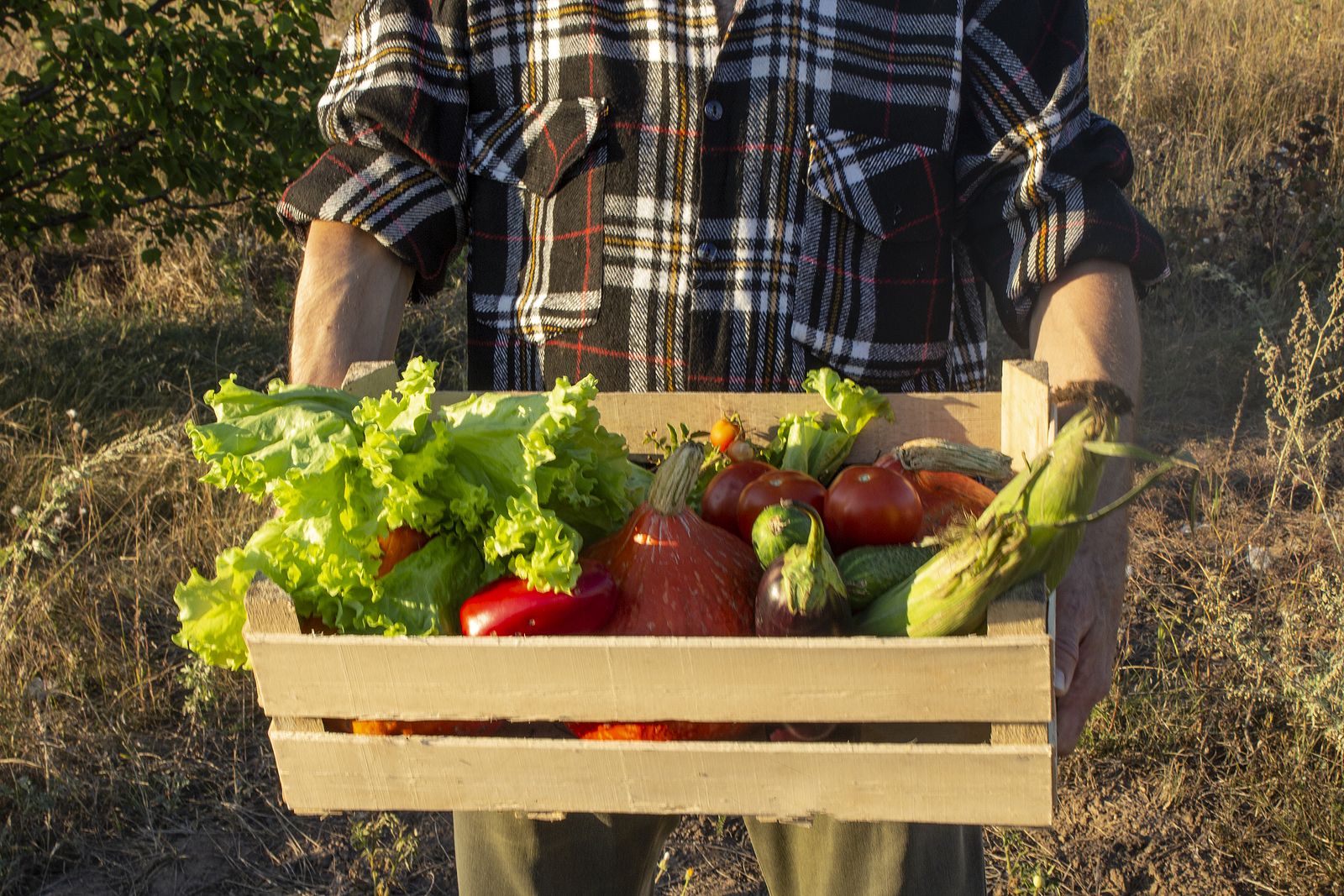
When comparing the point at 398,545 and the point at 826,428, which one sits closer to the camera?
the point at 398,545

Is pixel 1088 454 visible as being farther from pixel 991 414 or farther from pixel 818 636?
pixel 991 414

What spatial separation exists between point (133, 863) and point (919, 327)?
2528mm

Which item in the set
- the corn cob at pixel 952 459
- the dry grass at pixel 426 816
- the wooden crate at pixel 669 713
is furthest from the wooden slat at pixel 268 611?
the dry grass at pixel 426 816

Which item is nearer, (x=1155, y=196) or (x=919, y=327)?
(x=919, y=327)

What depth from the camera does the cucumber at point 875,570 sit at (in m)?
1.42

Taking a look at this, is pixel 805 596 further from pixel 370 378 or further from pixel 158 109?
pixel 158 109

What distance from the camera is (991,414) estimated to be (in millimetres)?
1866

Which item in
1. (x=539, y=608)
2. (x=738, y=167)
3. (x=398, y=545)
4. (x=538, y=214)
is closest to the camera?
(x=539, y=608)

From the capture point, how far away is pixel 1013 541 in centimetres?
124

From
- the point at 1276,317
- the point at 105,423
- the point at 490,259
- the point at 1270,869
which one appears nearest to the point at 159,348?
the point at 105,423

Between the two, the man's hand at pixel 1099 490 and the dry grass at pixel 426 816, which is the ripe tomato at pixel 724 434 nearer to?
the man's hand at pixel 1099 490

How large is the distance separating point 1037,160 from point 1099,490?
1.86ft

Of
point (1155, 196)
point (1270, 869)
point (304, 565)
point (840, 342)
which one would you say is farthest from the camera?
point (1155, 196)

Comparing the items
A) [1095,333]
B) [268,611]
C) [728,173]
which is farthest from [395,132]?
[1095,333]
